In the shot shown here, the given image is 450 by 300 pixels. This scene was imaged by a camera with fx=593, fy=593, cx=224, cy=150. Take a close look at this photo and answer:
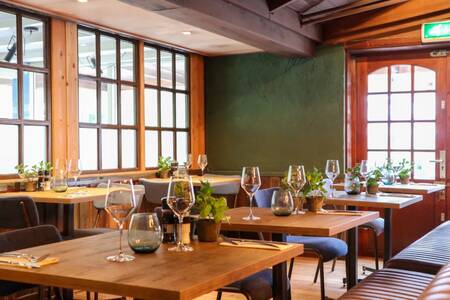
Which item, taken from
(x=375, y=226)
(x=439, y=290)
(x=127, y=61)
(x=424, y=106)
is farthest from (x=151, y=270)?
(x=424, y=106)

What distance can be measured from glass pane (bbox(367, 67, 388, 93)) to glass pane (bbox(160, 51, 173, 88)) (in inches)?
Answer: 85.6

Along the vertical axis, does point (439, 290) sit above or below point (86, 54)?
below

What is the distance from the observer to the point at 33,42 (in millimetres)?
4863

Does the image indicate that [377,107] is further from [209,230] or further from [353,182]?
[209,230]

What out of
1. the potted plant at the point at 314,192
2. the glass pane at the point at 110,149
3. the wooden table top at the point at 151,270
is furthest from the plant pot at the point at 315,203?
the glass pane at the point at 110,149

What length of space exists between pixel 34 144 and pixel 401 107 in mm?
3727

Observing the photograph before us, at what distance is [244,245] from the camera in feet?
7.32

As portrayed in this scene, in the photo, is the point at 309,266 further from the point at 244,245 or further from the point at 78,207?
the point at 244,245

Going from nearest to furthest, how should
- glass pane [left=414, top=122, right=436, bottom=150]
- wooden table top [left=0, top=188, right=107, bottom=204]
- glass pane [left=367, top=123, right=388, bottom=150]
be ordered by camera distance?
wooden table top [left=0, top=188, right=107, bottom=204] < glass pane [left=414, top=122, right=436, bottom=150] < glass pane [left=367, top=123, right=388, bottom=150]

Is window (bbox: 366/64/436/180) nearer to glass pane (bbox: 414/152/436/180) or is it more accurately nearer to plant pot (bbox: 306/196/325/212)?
glass pane (bbox: 414/152/436/180)

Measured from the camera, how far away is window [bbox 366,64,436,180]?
616cm

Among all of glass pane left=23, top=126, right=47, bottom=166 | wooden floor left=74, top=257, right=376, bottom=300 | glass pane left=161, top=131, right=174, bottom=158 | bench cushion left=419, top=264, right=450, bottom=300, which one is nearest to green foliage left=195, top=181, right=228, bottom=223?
bench cushion left=419, top=264, right=450, bottom=300

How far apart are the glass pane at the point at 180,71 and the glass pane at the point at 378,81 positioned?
6.84 ft

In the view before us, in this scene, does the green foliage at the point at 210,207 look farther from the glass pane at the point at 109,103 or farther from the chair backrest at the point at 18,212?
the glass pane at the point at 109,103
